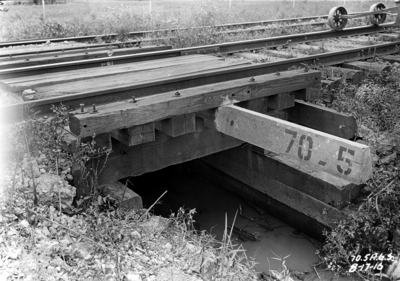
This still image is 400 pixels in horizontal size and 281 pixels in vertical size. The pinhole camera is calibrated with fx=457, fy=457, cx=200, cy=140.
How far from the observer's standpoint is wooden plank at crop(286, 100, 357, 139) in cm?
579

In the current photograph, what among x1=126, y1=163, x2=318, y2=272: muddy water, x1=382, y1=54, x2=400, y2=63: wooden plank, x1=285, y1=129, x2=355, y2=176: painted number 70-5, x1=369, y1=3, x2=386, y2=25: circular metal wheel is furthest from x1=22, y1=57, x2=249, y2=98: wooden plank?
x1=369, y1=3, x2=386, y2=25: circular metal wheel

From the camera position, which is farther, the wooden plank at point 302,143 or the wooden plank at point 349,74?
the wooden plank at point 349,74

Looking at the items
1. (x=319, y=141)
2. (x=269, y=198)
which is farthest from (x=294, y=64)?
(x=319, y=141)

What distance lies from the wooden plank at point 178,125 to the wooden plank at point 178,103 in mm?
139

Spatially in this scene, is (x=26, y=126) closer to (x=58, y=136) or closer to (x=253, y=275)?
(x=58, y=136)

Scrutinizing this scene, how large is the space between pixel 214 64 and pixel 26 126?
3535mm

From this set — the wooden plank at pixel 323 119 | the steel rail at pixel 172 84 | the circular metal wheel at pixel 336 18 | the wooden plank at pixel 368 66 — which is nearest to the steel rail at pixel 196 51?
the circular metal wheel at pixel 336 18

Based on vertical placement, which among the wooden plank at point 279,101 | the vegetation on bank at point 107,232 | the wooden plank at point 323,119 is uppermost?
the wooden plank at point 279,101

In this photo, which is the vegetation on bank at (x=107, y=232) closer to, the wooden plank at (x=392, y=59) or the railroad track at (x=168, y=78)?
the railroad track at (x=168, y=78)

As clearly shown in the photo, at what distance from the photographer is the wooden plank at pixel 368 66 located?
7654 mm

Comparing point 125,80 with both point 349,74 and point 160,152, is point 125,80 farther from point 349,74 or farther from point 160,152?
point 349,74

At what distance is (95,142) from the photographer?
4.43m

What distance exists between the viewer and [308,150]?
4.21 metres

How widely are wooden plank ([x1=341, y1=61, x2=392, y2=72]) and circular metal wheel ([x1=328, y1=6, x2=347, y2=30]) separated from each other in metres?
4.44
